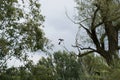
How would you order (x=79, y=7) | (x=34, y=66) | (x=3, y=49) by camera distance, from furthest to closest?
A: (x=79, y=7)
(x=34, y=66)
(x=3, y=49)

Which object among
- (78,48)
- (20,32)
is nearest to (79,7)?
(78,48)

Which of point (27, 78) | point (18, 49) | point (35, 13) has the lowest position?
point (27, 78)

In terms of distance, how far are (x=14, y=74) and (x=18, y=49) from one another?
150cm

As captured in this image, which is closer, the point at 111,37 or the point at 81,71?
the point at 81,71

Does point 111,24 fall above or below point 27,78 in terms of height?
above

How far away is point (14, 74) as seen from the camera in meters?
25.8

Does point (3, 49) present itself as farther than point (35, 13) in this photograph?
No

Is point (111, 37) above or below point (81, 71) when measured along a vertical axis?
above

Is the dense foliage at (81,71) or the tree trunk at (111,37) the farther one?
the tree trunk at (111,37)

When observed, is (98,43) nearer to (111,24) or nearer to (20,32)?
(111,24)

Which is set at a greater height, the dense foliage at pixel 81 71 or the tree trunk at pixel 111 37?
the tree trunk at pixel 111 37

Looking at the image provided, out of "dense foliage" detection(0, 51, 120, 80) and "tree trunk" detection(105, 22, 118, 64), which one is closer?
"dense foliage" detection(0, 51, 120, 80)

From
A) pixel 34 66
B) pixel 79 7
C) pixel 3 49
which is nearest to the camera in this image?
pixel 3 49

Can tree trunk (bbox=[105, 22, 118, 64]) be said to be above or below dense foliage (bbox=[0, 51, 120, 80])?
above
